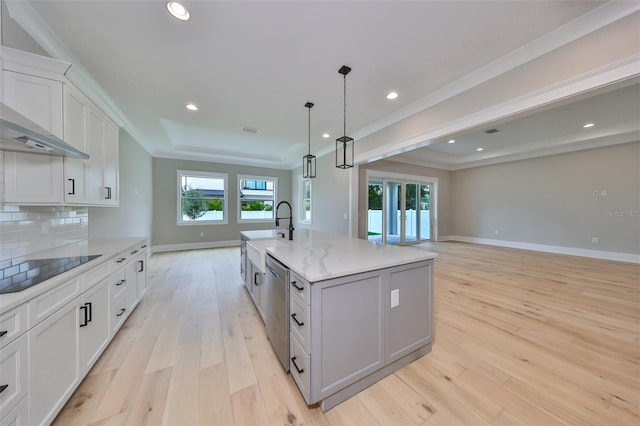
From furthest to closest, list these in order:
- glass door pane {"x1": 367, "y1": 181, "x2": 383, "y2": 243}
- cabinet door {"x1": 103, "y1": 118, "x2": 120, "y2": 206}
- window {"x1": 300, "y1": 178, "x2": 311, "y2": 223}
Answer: window {"x1": 300, "y1": 178, "x2": 311, "y2": 223}
glass door pane {"x1": 367, "y1": 181, "x2": 383, "y2": 243}
cabinet door {"x1": 103, "y1": 118, "x2": 120, "y2": 206}

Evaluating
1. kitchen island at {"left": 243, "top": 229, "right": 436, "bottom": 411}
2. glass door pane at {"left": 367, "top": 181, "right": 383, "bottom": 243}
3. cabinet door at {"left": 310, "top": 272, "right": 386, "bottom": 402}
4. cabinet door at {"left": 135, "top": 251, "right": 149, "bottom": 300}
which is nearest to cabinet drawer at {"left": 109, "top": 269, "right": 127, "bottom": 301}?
cabinet door at {"left": 135, "top": 251, "right": 149, "bottom": 300}

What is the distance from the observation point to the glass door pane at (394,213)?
671 cm

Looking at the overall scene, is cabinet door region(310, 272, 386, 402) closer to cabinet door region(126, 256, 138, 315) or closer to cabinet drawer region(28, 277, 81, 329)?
cabinet drawer region(28, 277, 81, 329)

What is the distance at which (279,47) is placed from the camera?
2.15 metres

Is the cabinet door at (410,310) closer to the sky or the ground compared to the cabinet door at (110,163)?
closer to the ground

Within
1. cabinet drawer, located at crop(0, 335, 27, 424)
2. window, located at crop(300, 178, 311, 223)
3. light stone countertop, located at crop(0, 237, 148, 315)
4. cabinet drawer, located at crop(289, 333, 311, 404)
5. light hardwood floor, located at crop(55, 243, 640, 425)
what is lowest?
light hardwood floor, located at crop(55, 243, 640, 425)

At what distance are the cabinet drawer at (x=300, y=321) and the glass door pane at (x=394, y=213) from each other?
5.59 meters

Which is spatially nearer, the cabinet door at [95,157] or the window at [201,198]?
the cabinet door at [95,157]

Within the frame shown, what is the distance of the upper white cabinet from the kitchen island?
1947mm

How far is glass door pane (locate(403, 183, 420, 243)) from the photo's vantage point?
22.9ft

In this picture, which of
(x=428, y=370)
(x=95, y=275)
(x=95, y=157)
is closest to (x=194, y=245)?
(x=95, y=157)

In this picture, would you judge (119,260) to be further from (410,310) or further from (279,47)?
(410,310)

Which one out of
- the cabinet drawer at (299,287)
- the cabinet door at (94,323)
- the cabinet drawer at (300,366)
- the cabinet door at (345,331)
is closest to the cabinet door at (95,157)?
the cabinet door at (94,323)

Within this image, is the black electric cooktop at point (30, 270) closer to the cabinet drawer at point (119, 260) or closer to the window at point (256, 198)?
the cabinet drawer at point (119, 260)
